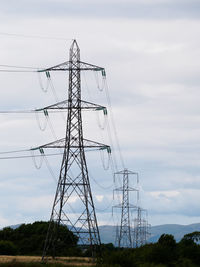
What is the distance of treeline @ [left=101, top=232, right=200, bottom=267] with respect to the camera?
211ft

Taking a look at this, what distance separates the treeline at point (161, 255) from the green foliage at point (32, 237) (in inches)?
1258

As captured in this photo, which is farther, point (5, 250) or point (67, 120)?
point (5, 250)

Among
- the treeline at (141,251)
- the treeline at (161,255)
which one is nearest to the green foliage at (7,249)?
the treeline at (141,251)

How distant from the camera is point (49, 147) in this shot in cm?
6731

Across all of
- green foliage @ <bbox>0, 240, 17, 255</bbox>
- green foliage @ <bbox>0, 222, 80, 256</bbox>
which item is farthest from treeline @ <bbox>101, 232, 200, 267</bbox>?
green foliage @ <bbox>0, 240, 17, 255</bbox>

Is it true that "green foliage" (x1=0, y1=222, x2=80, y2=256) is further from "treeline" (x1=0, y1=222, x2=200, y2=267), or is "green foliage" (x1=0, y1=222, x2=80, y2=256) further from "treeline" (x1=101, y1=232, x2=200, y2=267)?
"treeline" (x1=101, y1=232, x2=200, y2=267)

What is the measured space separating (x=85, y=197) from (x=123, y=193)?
53.2 metres

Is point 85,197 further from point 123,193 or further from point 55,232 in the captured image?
point 123,193

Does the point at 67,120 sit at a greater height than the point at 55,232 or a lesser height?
greater

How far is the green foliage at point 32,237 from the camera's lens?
130m

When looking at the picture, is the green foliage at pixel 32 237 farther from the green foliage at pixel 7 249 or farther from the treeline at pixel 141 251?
the green foliage at pixel 7 249

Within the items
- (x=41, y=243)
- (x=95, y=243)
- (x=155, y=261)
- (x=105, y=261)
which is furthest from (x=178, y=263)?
(x=41, y=243)

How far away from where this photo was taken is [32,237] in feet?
477

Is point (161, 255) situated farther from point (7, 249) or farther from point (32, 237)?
point (32, 237)
